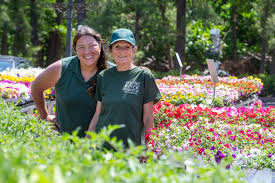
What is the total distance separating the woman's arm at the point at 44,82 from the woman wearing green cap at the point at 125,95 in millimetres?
593

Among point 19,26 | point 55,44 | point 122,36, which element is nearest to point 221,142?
point 122,36

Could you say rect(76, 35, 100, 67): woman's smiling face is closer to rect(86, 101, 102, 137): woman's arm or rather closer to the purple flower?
rect(86, 101, 102, 137): woman's arm

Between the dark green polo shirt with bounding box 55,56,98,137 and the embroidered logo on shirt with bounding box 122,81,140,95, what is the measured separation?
0.51 m

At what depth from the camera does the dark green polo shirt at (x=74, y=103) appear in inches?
144

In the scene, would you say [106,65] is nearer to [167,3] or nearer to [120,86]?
[120,86]

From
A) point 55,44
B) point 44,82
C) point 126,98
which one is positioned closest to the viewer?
point 126,98

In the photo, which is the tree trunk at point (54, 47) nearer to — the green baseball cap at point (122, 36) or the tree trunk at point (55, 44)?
the tree trunk at point (55, 44)

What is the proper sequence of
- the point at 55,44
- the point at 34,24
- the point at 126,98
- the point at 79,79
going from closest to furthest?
the point at 126,98
the point at 79,79
the point at 34,24
the point at 55,44

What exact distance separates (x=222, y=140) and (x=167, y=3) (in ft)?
56.1

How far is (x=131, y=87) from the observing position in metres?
3.25

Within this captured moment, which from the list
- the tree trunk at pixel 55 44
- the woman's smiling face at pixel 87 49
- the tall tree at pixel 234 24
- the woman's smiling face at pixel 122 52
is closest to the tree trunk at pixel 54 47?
the tree trunk at pixel 55 44

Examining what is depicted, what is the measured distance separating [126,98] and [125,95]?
0.03m

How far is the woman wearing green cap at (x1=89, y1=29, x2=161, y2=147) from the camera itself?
10.6ft

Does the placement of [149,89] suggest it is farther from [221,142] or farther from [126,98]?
[221,142]
